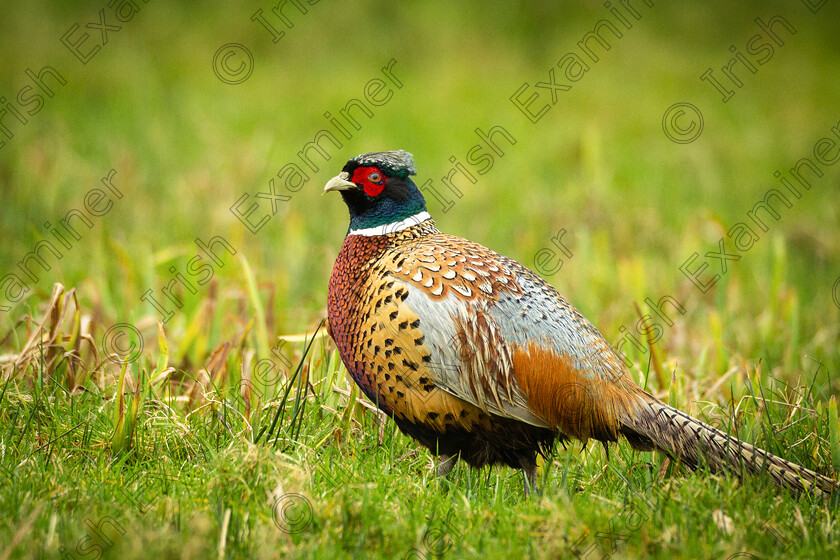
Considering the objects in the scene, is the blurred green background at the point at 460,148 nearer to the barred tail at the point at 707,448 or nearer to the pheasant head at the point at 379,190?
the pheasant head at the point at 379,190

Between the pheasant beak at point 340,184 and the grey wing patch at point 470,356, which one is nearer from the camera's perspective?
the grey wing patch at point 470,356

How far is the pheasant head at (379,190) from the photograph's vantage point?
349 cm

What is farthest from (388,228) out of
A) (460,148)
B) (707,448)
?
(460,148)

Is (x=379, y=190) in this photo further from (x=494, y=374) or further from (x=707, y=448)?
(x=707, y=448)

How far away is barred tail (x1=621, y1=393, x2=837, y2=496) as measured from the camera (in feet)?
9.70

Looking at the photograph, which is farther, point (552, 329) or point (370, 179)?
point (370, 179)

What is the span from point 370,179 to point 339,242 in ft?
11.4

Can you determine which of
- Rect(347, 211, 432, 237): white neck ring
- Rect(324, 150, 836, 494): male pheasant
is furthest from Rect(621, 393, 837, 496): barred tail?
Rect(347, 211, 432, 237): white neck ring

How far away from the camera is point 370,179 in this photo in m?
3.51

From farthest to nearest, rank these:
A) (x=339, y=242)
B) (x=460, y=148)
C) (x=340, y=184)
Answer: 1. (x=460, y=148)
2. (x=339, y=242)
3. (x=340, y=184)

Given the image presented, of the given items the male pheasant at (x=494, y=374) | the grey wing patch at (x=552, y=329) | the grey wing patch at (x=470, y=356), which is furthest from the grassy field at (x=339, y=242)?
the grey wing patch at (x=552, y=329)

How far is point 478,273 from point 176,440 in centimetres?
136

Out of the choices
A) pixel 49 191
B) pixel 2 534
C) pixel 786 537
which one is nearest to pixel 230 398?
pixel 2 534

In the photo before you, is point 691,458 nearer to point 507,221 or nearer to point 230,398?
point 230,398
